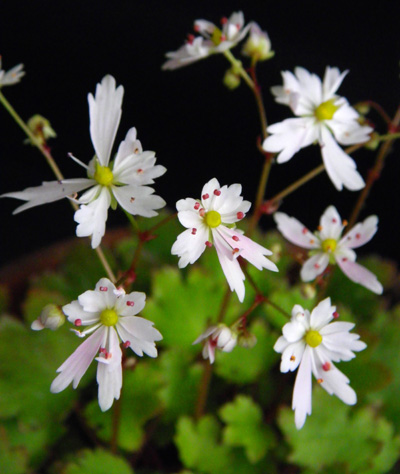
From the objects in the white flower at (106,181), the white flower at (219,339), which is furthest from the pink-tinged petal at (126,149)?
the white flower at (219,339)

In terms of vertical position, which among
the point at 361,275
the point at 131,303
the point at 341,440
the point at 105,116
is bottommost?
the point at 341,440

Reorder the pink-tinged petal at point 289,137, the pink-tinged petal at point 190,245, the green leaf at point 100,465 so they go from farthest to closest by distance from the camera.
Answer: the green leaf at point 100,465, the pink-tinged petal at point 289,137, the pink-tinged petal at point 190,245

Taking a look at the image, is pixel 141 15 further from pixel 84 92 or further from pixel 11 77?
pixel 11 77

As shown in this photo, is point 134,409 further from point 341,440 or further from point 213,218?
point 213,218

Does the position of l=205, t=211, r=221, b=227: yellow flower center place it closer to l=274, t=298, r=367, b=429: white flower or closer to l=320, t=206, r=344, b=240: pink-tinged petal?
l=274, t=298, r=367, b=429: white flower

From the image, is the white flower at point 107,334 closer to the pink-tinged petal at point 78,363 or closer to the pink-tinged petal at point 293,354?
the pink-tinged petal at point 78,363

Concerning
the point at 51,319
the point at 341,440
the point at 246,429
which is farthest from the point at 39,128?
the point at 341,440

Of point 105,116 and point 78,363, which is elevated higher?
point 105,116
